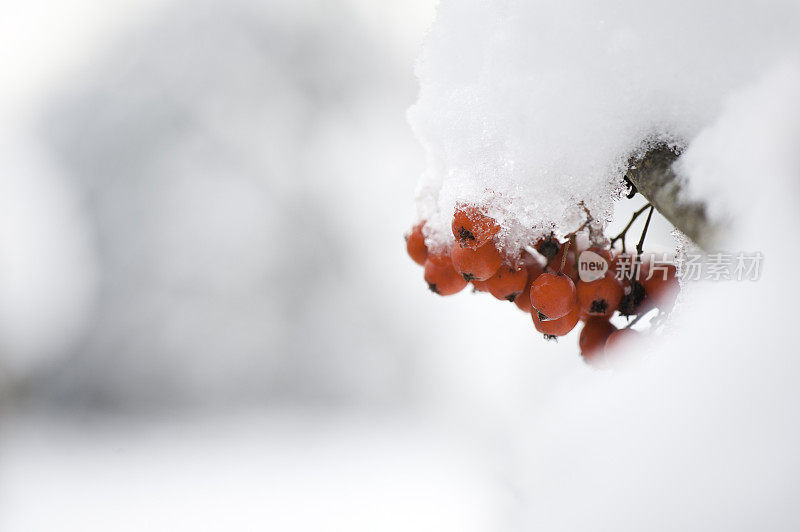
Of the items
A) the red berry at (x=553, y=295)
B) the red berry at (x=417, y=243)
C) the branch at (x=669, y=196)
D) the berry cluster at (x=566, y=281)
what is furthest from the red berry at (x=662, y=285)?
the red berry at (x=417, y=243)

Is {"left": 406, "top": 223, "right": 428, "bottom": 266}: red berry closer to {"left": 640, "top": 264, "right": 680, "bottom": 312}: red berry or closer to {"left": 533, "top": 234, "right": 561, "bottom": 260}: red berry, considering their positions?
{"left": 533, "top": 234, "right": 561, "bottom": 260}: red berry

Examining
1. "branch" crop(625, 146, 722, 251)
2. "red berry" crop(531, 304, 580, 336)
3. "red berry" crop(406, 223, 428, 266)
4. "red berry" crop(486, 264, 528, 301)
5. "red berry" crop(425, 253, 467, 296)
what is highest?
"red berry" crop(406, 223, 428, 266)

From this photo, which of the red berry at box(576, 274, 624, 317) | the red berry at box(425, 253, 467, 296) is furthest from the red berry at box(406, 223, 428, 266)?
the red berry at box(576, 274, 624, 317)

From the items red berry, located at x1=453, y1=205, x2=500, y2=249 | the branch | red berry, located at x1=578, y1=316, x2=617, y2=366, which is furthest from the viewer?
red berry, located at x1=578, y1=316, x2=617, y2=366

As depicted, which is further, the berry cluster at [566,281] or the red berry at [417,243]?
the red berry at [417,243]

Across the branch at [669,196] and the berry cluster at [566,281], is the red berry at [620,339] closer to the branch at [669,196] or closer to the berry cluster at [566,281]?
the berry cluster at [566,281]

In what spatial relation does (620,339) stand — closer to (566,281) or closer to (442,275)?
(566,281)

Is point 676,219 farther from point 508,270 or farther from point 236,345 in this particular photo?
point 236,345
